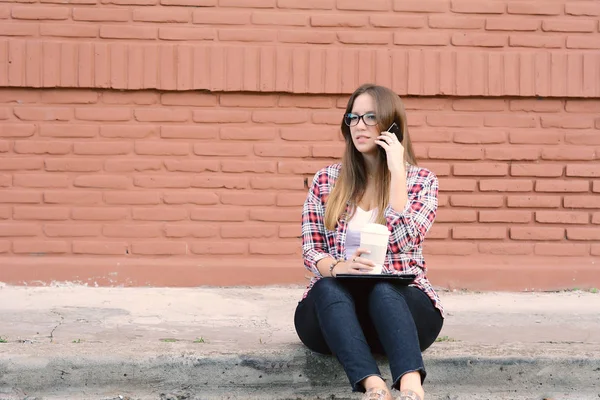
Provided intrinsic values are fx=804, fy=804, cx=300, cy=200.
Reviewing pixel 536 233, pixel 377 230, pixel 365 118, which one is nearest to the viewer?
pixel 377 230

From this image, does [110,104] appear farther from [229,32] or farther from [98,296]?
[98,296]

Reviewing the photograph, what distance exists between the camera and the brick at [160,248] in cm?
483

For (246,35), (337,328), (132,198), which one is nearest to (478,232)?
(246,35)

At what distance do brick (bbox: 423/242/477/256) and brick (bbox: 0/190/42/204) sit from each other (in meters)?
2.38

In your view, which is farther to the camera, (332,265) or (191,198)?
(191,198)

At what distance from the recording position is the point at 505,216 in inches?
194

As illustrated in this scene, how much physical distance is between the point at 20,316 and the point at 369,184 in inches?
77.0

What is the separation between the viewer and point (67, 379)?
3.28m

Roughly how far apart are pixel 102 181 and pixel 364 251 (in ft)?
7.80

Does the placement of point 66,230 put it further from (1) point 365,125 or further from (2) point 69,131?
(1) point 365,125

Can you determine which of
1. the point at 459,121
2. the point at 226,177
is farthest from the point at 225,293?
the point at 459,121

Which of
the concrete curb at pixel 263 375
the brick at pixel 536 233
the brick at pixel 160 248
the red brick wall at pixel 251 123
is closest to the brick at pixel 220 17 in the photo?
the red brick wall at pixel 251 123

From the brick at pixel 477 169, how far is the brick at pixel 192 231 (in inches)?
59.5

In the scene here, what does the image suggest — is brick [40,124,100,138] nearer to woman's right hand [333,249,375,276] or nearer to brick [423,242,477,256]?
brick [423,242,477,256]
